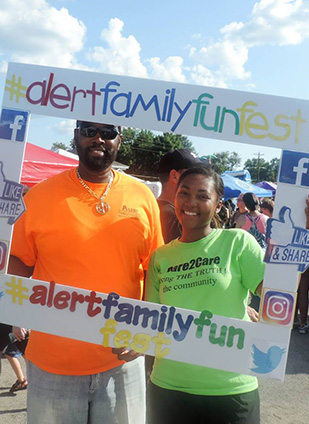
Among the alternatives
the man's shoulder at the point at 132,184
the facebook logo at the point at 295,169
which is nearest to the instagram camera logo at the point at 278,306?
the facebook logo at the point at 295,169

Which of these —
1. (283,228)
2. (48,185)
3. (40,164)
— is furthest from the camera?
(40,164)

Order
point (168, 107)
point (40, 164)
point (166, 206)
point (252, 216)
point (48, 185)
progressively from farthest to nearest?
point (252, 216), point (40, 164), point (166, 206), point (48, 185), point (168, 107)

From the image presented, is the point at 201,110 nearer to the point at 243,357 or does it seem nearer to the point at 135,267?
→ the point at 135,267

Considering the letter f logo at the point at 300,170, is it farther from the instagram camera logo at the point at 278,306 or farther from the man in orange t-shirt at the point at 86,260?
the man in orange t-shirt at the point at 86,260

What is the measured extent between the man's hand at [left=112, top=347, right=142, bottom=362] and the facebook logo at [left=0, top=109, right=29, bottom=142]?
0.97m

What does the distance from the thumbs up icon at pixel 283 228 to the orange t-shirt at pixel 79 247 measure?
0.55m

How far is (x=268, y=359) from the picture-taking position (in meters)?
1.66

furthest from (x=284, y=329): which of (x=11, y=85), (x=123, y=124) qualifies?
(x=11, y=85)

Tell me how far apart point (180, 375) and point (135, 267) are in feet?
1.53

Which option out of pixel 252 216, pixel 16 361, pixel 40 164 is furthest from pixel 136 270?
pixel 252 216

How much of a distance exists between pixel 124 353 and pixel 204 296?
0.42 metres

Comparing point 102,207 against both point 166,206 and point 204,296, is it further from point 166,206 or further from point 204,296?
point 166,206

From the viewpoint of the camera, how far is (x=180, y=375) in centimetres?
170

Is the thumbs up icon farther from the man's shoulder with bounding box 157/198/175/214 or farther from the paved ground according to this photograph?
the paved ground
